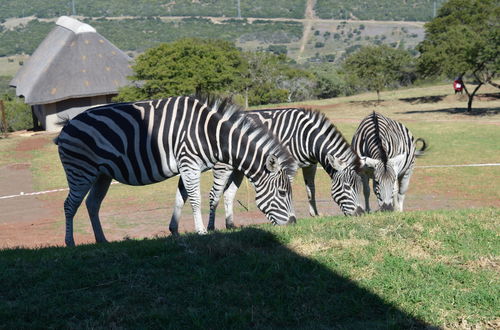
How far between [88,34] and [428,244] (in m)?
39.2

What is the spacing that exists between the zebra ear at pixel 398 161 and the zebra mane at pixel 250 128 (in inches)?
96.7

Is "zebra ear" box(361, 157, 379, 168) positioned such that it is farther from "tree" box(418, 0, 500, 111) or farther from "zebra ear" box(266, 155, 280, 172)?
"tree" box(418, 0, 500, 111)

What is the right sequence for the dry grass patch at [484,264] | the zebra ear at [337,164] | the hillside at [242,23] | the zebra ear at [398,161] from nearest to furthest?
the dry grass patch at [484,264] < the zebra ear at [337,164] < the zebra ear at [398,161] < the hillside at [242,23]

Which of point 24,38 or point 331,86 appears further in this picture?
point 24,38

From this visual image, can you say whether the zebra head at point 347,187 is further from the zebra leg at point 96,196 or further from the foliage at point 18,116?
the foliage at point 18,116

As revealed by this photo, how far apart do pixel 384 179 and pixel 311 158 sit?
1425mm

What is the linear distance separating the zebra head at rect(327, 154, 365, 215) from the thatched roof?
30474 millimetres

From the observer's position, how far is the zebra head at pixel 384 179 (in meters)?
11.1

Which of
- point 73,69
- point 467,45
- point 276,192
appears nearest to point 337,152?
point 276,192

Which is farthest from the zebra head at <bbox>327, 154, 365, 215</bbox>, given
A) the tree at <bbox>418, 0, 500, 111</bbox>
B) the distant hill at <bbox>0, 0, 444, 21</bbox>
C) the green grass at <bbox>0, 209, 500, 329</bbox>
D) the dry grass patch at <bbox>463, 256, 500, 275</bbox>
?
the distant hill at <bbox>0, 0, 444, 21</bbox>

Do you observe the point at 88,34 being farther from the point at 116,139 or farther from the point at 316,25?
the point at 316,25

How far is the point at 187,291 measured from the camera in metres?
5.90

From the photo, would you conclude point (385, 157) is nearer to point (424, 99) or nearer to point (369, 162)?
point (369, 162)

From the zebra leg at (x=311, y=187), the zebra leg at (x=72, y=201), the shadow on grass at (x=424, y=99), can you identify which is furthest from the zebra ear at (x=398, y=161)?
the shadow on grass at (x=424, y=99)
